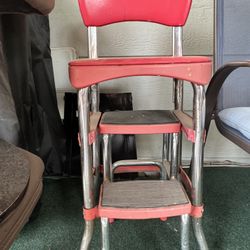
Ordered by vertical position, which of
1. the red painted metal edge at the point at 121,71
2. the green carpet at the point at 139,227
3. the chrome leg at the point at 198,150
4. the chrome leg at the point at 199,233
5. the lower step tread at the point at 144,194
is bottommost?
the green carpet at the point at 139,227

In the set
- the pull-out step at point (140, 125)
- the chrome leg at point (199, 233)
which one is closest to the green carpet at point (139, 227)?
the chrome leg at point (199, 233)

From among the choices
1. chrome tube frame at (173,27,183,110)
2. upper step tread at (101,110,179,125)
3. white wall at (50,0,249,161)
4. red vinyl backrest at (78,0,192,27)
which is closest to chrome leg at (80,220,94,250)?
upper step tread at (101,110,179,125)

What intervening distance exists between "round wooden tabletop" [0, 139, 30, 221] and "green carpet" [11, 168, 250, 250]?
2.28 feet

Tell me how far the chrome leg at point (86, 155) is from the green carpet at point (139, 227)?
22cm

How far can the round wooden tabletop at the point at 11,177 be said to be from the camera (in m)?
0.29

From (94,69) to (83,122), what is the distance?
140 millimetres

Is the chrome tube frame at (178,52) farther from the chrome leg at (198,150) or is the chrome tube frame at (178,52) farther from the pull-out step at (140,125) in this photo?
the chrome leg at (198,150)

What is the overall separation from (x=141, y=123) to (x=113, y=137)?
1.70ft

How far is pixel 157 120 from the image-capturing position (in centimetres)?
98

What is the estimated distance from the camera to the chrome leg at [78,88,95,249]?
0.73 meters

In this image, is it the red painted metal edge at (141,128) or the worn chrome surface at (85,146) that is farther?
the red painted metal edge at (141,128)

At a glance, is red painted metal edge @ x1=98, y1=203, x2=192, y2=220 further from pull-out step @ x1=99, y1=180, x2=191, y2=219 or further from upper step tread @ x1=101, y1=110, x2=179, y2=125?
upper step tread @ x1=101, y1=110, x2=179, y2=125

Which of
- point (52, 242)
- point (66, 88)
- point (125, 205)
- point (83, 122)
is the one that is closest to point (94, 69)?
point (83, 122)

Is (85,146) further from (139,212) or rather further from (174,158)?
(174,158)
